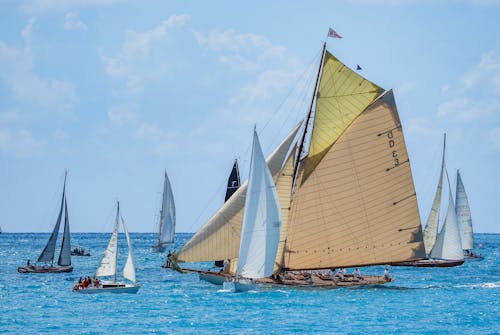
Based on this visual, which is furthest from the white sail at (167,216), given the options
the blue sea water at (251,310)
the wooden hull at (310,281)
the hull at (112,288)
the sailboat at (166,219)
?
the hull at (112,288)

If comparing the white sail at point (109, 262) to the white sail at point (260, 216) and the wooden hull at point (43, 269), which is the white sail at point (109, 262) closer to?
the white sail at point (260, 216)

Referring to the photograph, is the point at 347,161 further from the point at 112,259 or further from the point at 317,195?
the point at 112,259

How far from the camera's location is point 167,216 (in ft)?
490

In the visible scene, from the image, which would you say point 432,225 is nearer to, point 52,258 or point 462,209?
point 462,209

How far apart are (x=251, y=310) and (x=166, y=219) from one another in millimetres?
92357

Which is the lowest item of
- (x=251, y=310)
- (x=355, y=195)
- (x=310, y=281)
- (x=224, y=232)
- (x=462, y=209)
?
Answer: (x=251, y=310)

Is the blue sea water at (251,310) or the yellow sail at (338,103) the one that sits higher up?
the yellow sail at (338,103)

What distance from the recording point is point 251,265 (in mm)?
60250

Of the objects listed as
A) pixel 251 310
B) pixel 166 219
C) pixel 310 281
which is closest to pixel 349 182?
pixel 310 281

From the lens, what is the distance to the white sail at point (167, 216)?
147288 millimetres

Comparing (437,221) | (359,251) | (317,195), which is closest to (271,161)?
(317,195)

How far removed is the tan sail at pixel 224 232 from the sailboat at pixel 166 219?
274 ft

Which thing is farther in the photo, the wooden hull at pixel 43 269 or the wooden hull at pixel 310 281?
the wooden hull at pixel 43 269

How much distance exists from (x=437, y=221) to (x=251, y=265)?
4969cm
